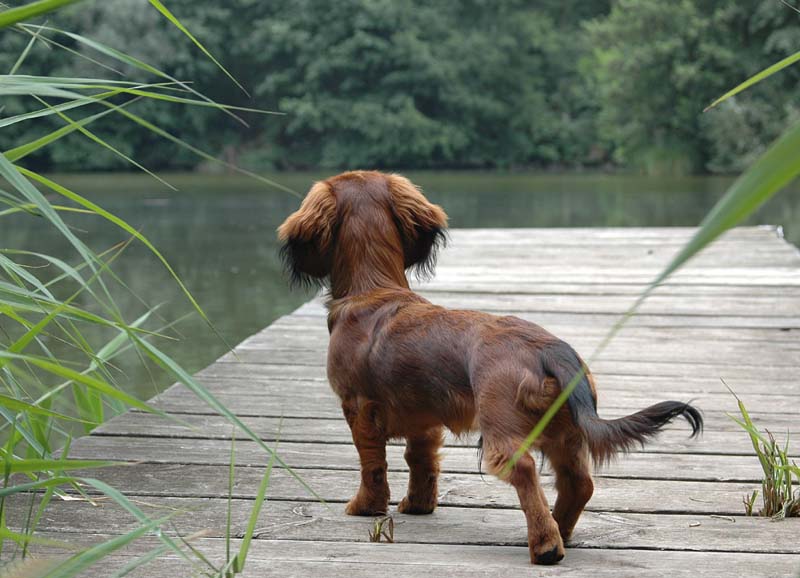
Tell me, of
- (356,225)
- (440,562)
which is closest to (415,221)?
(356,225)

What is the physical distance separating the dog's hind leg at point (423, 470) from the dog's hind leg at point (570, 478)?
348 mm

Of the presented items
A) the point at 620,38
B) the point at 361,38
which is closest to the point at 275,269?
the point at 620,38

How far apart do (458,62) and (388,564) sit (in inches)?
1196

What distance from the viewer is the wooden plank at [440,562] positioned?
1923mm

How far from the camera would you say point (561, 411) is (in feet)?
6.31

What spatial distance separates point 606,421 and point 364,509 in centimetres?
69

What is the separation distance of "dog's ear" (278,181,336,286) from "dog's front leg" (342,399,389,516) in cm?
37

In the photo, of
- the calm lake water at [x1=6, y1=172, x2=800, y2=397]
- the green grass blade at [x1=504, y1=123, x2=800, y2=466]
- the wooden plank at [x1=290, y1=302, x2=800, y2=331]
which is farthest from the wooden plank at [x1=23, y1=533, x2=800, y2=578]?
the wooden plank at [x1=290, y1=302, x2=800, y2=331]

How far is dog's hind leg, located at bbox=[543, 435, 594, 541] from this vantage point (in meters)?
1.96

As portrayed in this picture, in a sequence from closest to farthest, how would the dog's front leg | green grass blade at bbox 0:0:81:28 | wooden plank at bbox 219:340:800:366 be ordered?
green grass blade at bbox 0:0:81:28
the dog's front leg
wooden plank at bbox 219:340:800:366

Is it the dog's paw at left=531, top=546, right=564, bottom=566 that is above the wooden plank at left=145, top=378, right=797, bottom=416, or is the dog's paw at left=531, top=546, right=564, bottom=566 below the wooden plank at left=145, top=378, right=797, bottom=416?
above

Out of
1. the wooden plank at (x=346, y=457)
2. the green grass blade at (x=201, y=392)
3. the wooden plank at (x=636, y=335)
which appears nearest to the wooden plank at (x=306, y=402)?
the wooden plank at (x=346, y=457)

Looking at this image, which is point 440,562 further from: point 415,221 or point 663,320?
point 663,320

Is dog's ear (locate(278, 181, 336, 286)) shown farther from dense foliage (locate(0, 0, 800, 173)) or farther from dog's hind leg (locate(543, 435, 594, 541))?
dense foliage (locate(0, 0, 800, 173))
